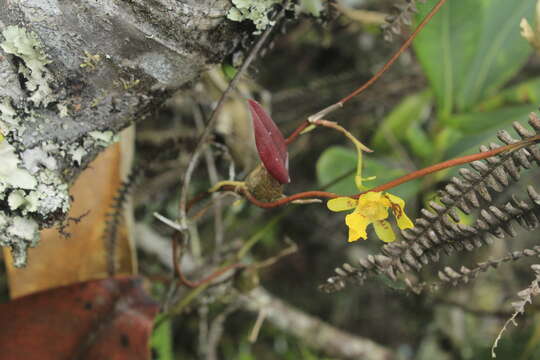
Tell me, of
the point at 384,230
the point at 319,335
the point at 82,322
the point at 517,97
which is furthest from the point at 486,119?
the point at 82,322

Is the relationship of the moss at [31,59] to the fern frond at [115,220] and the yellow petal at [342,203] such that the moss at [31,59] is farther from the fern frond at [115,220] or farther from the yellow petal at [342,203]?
the yellow petal at [342,203]

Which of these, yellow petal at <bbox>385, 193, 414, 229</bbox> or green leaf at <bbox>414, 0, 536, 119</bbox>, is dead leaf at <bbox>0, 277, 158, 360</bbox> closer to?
yellow petal at <bbox>385, 193, 414, 229</bbox>

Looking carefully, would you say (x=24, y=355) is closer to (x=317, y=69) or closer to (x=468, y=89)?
(x=468, y=89)

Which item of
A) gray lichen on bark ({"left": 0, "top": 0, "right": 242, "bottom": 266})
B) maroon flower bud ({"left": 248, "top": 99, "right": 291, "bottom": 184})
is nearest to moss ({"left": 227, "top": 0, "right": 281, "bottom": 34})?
gray lichen on bark ({"left": 0, "top": 0, "right": 242, "bottom": 266})

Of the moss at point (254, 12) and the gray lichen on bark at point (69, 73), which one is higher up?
the moss at point (254, 12)

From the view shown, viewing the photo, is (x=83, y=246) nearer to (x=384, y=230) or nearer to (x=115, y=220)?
(x=115, y=220)

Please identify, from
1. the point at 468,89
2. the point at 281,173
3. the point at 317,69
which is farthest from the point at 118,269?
the point at 317,69

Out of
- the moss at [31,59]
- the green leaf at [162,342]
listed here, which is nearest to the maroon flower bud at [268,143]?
the moss at [31,59]
